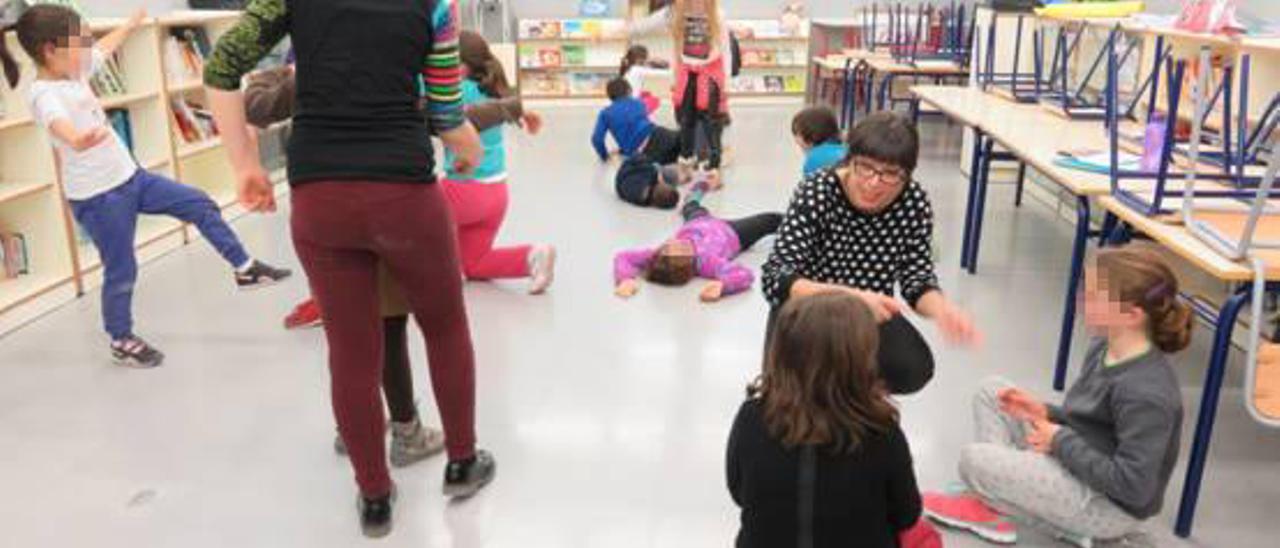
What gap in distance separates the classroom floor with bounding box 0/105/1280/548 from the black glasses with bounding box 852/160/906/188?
2.93 ft

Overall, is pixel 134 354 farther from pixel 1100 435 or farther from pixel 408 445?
pixel 1100 435

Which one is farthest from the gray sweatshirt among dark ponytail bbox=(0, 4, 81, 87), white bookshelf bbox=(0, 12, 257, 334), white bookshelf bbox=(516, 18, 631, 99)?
white bookshelf bbox=(516, 18, 631, 99)

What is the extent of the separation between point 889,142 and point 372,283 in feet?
3.52

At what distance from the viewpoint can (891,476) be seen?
147cm

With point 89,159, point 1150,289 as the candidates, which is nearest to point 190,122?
point 89,159

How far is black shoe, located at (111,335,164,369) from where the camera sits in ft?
10.9

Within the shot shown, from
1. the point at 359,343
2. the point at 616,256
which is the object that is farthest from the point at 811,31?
the point at 359,343

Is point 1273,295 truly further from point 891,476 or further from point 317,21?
point 317,21

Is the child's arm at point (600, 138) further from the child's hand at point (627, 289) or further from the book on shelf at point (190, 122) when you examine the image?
the child's hand at point (627, 289)

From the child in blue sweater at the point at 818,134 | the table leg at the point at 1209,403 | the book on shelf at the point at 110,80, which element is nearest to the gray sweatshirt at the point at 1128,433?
the table leg at the point at 1209,403

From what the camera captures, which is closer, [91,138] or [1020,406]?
[1020,406]

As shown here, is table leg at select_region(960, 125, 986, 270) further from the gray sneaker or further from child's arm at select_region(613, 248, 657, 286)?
the gray sneaker

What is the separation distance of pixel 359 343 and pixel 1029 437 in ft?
4.92

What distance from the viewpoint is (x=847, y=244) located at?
2156 millimetres
